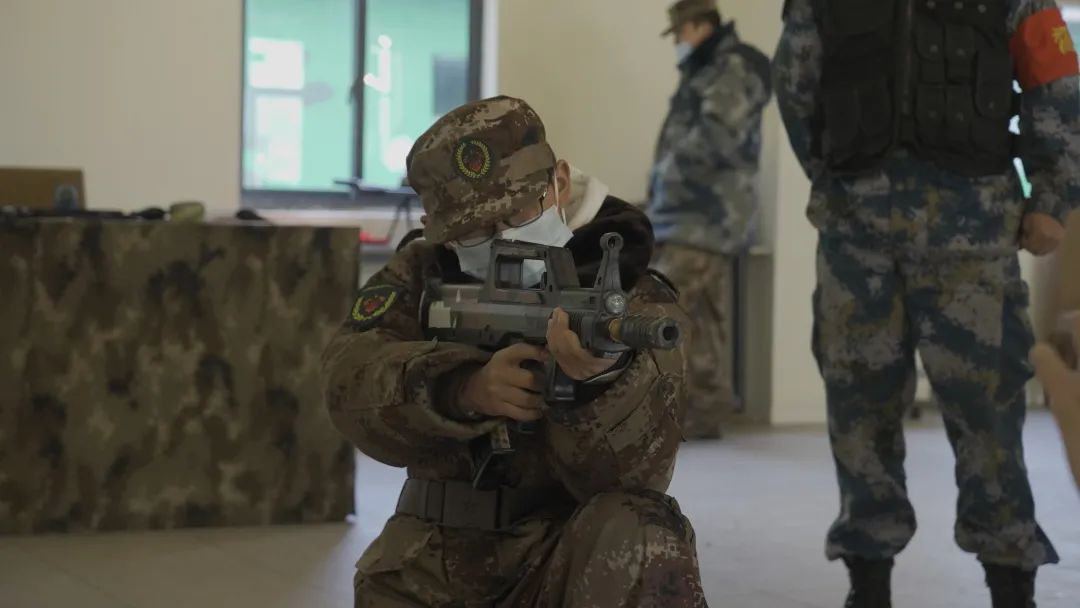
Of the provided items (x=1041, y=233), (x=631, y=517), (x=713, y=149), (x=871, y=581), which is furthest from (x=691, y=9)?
(x=631, y=517)

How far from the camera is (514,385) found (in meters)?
1.50

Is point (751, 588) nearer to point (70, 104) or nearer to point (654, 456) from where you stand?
point (654, 456)

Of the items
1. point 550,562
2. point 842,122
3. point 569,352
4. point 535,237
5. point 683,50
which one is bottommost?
point 550,562

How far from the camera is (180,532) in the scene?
3.10m

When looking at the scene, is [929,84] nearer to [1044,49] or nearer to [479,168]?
[1044,49]

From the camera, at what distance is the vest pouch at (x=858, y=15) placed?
2312mm

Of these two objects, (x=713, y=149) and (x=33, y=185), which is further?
(x=713, y=149)

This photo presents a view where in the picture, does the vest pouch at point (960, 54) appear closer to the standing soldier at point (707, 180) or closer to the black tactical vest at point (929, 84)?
the black tactical vest at point (929, 84)

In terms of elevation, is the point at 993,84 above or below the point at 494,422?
above

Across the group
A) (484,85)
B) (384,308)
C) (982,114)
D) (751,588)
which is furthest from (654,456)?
(484,85)

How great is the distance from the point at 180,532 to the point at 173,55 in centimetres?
239

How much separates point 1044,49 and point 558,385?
4.21 feet

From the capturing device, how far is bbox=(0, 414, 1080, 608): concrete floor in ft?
8.50

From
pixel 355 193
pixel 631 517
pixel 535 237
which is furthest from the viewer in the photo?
pixel 355 193
